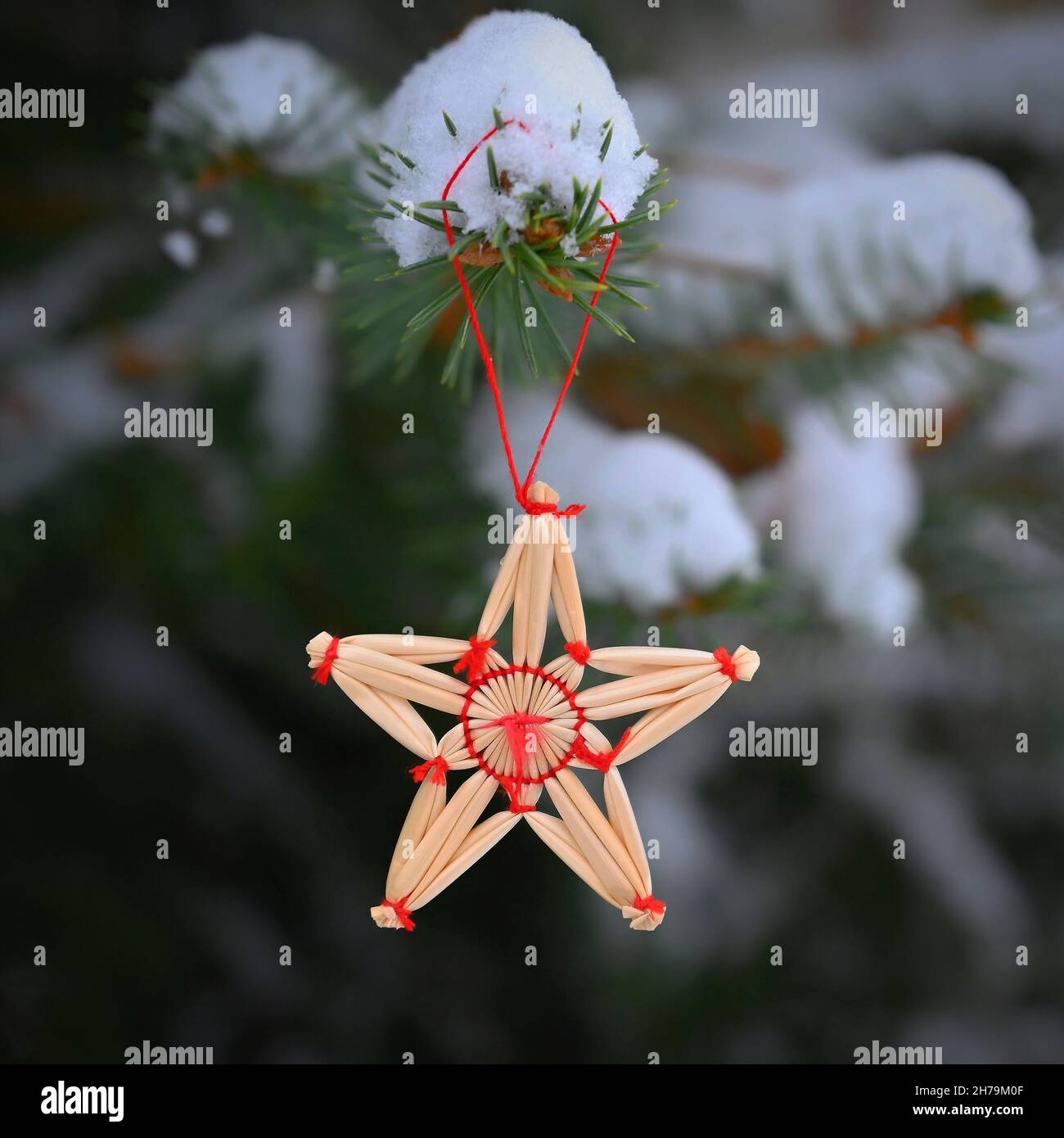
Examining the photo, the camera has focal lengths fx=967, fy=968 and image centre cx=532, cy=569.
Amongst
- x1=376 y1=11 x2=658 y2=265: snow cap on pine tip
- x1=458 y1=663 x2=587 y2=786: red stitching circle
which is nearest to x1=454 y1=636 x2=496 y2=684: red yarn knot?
x1=458 y1=663 x2=587 y2=786: red stitching circle

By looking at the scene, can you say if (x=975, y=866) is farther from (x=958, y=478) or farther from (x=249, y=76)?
(x=249, y=76)

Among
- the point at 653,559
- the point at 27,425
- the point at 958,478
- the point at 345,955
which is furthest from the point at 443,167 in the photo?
the point at 345,955

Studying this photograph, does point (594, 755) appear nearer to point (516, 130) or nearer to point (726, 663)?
point (726, 663)

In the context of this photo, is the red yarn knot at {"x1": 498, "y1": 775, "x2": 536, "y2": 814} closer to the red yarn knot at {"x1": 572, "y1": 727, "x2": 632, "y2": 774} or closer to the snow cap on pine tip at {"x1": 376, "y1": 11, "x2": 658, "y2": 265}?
the red yarn knot at {"x1": 572, "y1": 727, "x2": 632, "y2": 774}

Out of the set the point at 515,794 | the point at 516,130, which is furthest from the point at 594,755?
the point at 516,130

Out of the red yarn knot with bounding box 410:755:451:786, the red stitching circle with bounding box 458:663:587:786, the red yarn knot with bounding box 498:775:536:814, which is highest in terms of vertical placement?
the red stitching circle with bounding box 458:663:587:786

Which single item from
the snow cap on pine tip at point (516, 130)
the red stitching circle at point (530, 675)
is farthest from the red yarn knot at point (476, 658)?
the snow cap on pine tip at point (516, 130)
